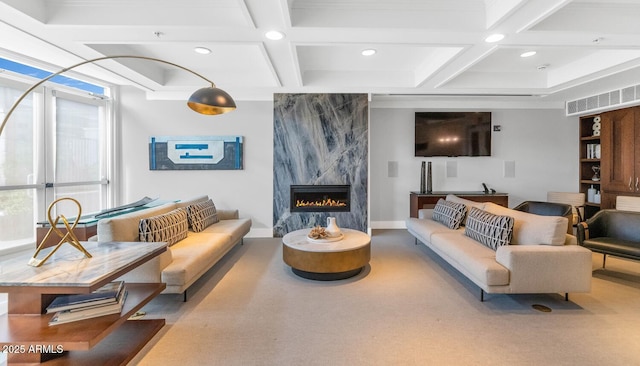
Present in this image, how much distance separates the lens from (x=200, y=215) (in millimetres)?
4066

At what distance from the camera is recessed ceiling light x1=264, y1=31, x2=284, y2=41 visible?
2.74 m

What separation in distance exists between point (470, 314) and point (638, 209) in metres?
3.90

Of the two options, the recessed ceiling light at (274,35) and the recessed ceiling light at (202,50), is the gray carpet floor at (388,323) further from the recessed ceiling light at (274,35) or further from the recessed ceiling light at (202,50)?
the recessed ceiling light at (202,50)

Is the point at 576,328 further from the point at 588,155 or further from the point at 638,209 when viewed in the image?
the point at 588,155

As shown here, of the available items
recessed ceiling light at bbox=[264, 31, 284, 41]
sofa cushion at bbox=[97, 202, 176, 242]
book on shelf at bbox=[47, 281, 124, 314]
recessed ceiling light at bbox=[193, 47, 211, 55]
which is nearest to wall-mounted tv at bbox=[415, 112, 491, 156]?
recessed ceiling light at bbox=[264, 31, 284, 41]

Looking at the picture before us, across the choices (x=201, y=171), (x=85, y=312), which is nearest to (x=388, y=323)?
(x=85, y=312)

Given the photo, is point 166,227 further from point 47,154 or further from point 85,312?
point 47,154

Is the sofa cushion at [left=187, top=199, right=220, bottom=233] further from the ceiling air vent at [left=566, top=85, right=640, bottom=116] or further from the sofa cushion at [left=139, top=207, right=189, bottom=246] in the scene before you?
the ceiling air vent at [left=566, top=85, right=640, bottom=116]

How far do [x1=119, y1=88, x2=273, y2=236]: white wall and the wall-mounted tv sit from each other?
3.12 meters

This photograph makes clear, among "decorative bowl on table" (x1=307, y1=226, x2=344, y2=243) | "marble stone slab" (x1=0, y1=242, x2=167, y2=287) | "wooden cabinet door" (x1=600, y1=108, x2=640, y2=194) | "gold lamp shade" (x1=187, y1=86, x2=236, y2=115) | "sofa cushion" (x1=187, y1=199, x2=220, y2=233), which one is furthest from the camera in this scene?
"wooden cabinet door" (x1=600, y1=108, x2=640, y2=194)

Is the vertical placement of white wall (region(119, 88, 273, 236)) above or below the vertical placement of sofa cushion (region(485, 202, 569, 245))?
above

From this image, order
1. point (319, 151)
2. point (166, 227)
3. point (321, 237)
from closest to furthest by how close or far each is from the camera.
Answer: point (166, 227) → point (321, 237) → point (319, 151)

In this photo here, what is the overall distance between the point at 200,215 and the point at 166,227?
876 mm

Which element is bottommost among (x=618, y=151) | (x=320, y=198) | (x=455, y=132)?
(x=320, y=198)
